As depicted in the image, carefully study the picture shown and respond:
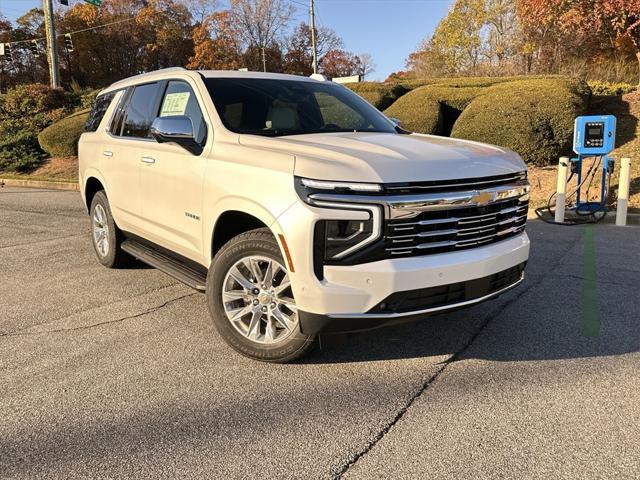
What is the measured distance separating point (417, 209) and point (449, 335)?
139cm

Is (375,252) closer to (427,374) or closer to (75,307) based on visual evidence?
(427,374)

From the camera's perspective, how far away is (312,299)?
118 inches

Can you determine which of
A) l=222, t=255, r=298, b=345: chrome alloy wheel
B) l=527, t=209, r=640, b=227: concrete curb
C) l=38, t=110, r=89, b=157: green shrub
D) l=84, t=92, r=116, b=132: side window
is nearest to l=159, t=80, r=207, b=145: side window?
l=222, t=255, r=298, b=345: chrome alloy wheel

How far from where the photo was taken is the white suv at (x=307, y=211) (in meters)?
2.96

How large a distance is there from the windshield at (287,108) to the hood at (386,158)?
0.36 meters

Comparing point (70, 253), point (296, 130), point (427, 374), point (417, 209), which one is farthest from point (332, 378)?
point (70, 253)

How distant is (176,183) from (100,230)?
2319 millimetres

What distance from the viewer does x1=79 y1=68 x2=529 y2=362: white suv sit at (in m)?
2.96

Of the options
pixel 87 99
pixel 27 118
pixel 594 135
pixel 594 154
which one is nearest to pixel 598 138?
pixel 594 135

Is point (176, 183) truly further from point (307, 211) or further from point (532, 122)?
point (532, 122)

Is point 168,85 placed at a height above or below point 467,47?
below

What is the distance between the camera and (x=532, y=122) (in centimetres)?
1109

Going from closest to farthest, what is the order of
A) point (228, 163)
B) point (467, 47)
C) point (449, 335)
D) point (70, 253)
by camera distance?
point (228, 163), point (449, 335), point (70, 253), point (467, 47)

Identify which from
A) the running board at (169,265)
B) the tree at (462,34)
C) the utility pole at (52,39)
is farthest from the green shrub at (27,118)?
the tree at (462,34)
